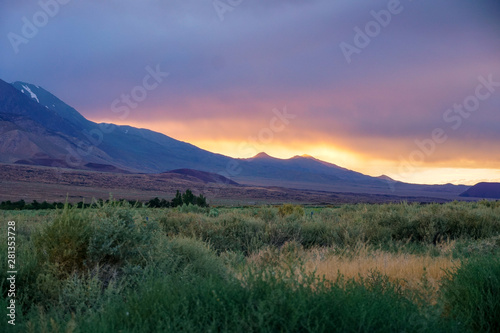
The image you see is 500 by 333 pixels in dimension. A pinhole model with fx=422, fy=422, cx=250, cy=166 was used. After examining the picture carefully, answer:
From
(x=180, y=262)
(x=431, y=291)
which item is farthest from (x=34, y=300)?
(x=431, y=291)

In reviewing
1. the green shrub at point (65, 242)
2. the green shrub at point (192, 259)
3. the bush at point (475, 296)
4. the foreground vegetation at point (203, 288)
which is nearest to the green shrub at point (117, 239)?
the foreground vegetation at point (203, 288)

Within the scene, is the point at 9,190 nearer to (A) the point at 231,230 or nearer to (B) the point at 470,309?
(A) the point at 231,230

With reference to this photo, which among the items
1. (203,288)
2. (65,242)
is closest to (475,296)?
(203,288)

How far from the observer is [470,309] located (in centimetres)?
599

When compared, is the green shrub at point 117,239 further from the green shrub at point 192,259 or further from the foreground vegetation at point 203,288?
the green shrub at point 192,259

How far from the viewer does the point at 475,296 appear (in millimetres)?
6039

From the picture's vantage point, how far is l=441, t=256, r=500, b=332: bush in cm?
573

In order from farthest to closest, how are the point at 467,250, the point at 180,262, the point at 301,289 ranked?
the point at 467,250, the point at 180,262, the point at 301,289

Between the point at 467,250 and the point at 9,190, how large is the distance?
90693mm

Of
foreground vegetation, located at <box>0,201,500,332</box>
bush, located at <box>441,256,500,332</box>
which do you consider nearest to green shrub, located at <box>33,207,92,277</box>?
foreground vegetation, located at <box>0,201,500,332</box>

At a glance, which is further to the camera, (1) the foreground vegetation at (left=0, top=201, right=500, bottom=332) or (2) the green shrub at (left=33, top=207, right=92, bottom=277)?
(2) the green shrub at (left=33, top=207, right=92, bottom=277)

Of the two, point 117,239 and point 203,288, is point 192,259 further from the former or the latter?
point 203,288

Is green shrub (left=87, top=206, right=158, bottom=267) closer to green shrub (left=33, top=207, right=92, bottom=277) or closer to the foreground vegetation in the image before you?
the foreground vegetation

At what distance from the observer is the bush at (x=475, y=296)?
5.73 m
